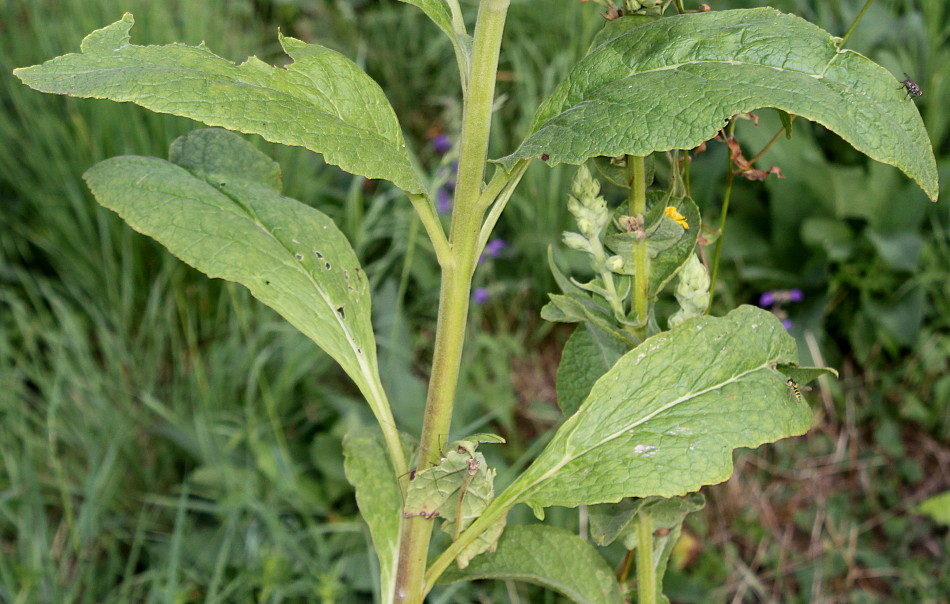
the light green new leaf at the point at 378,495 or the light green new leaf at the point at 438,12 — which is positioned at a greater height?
the light green new leaf at the point at 438,12

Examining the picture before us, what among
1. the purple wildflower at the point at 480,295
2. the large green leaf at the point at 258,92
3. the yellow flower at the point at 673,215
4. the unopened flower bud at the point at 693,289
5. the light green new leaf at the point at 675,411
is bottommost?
the purple wildflower at the point at 480,295

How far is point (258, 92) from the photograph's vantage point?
2.79 ft

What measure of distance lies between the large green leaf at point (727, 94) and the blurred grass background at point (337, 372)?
4.16 ft

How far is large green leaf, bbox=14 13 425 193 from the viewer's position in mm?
809

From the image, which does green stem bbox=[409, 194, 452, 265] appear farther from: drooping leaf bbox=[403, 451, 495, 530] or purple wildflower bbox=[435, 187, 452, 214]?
purple wildflower bbox=[435, 187, 452, 214]

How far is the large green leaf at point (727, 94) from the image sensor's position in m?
0.78

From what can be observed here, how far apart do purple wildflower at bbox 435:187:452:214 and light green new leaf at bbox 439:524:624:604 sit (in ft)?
6.20

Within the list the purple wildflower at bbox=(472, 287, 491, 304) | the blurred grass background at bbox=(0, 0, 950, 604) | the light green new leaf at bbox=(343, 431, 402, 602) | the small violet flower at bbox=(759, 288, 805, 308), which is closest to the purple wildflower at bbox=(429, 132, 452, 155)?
the blurred grass background at bbox=(0, 0, 950, 604)

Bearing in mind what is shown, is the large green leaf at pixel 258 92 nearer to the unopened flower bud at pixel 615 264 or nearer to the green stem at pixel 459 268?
the green stem at pixel 459 268

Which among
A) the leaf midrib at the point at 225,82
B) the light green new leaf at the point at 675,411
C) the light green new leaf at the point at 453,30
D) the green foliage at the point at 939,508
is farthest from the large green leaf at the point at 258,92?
the green foliage at the point at 939,508

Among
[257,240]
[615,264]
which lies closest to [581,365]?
[615,264]

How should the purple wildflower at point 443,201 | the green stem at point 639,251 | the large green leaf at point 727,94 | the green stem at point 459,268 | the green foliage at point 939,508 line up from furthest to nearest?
the purple wildflower at point 443,201
the green foliage at point 939,508
the green stem at point 639,251
the green stem at point 459,268
the large green leaf at point 727,94

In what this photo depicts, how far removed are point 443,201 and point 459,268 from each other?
2.27 m

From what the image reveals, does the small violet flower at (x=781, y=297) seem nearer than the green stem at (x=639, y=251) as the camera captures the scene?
No
